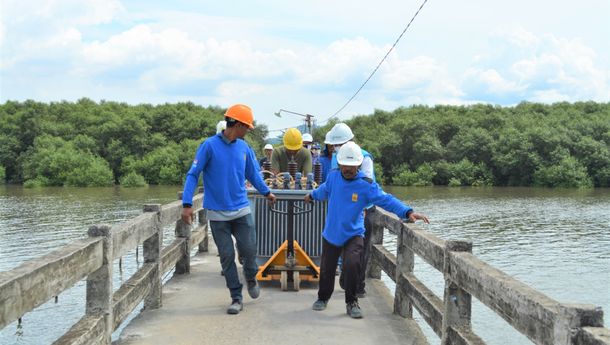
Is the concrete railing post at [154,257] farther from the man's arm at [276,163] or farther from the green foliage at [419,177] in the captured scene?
the green foliage at [419,177]

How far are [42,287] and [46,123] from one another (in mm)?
84309

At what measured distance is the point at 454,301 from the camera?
4.80 metres

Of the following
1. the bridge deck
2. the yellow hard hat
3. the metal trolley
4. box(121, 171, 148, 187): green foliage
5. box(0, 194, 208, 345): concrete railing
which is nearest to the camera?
box(0, 194, 208, 345): concrete railing

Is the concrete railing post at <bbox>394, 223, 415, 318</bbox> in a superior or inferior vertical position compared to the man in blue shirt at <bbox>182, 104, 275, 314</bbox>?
inferior

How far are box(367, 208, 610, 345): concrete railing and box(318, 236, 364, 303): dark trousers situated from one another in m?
0.47

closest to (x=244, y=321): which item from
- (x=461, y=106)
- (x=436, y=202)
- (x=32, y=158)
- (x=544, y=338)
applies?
(x=544, y=338)

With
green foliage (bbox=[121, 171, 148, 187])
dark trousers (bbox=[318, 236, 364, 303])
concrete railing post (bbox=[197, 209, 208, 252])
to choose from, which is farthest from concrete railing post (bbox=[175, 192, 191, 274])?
green foliage (bbox=[121, 171, 148, 187])

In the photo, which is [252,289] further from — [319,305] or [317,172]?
[317,172]

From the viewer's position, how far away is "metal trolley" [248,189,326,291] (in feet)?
25.2

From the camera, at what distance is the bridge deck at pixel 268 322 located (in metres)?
5.68

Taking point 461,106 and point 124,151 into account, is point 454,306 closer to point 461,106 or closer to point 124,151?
point 124,151

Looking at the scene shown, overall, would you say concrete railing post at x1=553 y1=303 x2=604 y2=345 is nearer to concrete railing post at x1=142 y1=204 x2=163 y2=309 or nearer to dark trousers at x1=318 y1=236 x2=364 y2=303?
dark trousers at x1=318 y1=236 x2=364 y2=303

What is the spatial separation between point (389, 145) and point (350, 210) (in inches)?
2950

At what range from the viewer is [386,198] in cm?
630
